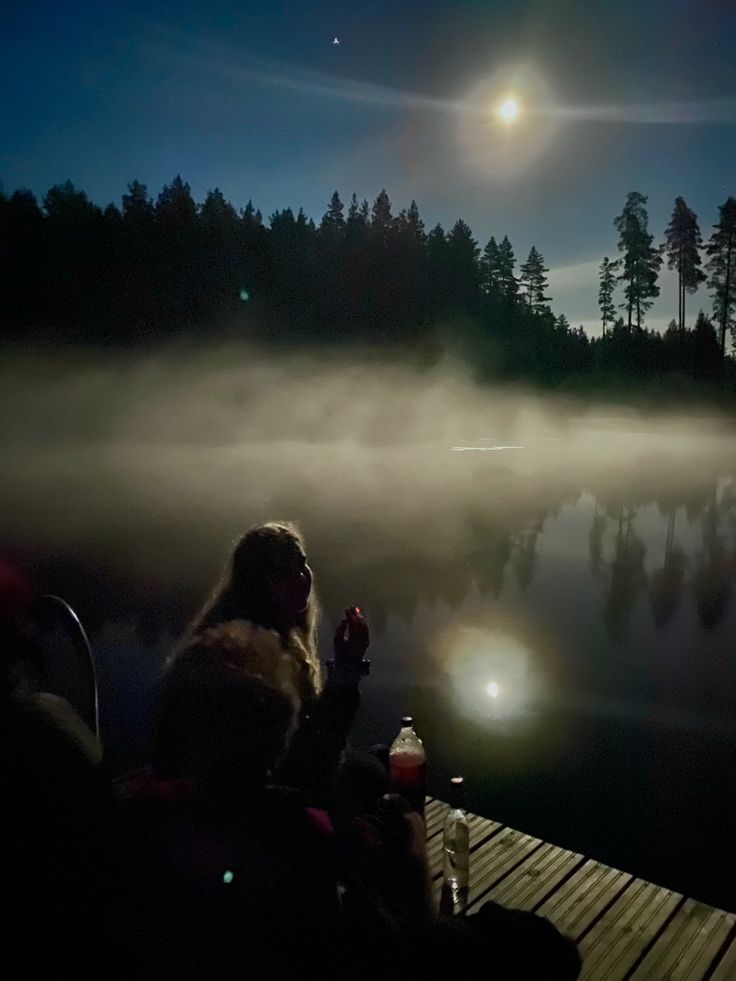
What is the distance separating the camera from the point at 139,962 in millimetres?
1509

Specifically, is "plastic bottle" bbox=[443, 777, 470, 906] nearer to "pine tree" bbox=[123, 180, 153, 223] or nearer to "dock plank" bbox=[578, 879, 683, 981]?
"dock plank" bbox=[578, 879, 683, 981]

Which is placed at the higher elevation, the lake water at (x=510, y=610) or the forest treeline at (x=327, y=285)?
the forest treeline at (x=327, y=285)

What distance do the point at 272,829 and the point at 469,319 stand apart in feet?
191

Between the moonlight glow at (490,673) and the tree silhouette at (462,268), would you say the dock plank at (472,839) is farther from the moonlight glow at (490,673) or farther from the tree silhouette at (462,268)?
the tree silhouette at (462,268)

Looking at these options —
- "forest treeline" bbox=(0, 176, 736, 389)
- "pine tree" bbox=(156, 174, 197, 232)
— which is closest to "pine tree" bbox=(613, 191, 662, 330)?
"forest treeline" bbox=(0, 176, 736, 389)

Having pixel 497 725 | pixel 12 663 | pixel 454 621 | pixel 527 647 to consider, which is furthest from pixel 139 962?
pixel 454 621

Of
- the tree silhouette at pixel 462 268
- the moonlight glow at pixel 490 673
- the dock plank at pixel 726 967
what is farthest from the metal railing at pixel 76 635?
the tree silhouette at pixel 462 268

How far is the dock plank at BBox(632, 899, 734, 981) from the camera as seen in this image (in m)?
2.79

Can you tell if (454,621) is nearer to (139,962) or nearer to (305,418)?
(139,962)

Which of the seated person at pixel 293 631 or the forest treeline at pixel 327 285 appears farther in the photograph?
the forest treeline at pixel 327 285

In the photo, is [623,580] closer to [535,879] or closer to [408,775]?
[535,879]

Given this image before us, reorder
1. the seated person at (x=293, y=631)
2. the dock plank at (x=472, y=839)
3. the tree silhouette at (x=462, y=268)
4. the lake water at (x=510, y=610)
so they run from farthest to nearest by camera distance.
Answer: the tree silhouette at (x=462, y=268) → the lake water at (x=510, y=610) → the dock plank at (x=472, y=839) → the seated person at (x=293, y=631)

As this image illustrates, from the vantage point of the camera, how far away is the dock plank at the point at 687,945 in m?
2.79

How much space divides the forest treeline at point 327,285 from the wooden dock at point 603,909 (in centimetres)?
4797
